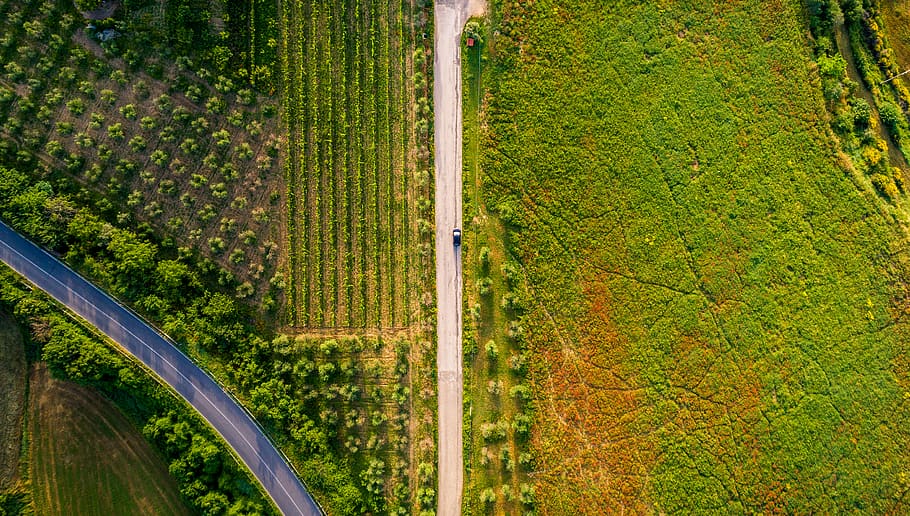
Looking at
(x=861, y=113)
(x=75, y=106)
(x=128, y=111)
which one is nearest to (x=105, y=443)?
(x=128, y=111)

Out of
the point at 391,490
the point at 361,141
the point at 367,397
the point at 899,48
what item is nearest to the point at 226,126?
the point at 361,141

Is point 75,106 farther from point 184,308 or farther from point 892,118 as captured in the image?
point 892,118

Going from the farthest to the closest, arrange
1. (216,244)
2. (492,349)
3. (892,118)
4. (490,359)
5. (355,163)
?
1. (892,118)
2. (355,163)
3. (490,359)
4. (492,349)
5. (216,244)

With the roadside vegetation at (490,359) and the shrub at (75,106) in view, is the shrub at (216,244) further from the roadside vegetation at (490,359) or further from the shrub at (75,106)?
the roadside vegetation at (490,359)

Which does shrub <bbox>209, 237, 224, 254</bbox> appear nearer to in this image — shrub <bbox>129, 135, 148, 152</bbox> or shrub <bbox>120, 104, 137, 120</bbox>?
shrub <bbox>129, 135, 148, 152</bbox>

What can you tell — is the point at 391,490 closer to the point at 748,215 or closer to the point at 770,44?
the point at 748,215
